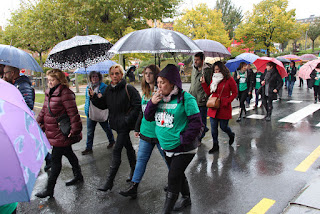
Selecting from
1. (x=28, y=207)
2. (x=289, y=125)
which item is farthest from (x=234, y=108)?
(x=28, y=207)

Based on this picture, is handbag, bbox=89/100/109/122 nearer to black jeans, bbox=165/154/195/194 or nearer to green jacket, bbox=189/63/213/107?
green jacket, bbox=189/63/213/107

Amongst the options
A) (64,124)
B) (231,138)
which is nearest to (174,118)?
(64,124)

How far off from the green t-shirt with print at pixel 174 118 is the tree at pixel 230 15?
54453 millimetres

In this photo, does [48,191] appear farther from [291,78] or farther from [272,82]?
[291,78]

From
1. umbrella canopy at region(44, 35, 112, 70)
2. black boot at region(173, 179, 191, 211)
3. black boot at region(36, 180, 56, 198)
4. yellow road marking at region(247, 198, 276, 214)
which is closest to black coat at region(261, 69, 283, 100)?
yellow road marking at region(247, 198, 276, 214)

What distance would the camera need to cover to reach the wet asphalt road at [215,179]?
364cm

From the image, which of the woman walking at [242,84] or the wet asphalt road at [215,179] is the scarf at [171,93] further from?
the woman walking at [242,84]

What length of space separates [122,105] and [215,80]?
2386 millimetres

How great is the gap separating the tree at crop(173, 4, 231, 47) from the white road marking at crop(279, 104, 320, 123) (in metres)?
21.3

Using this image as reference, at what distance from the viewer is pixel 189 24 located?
32719 millimetres

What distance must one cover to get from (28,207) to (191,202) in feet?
7.49

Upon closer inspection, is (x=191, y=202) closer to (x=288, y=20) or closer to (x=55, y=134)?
(x=55, y=134)

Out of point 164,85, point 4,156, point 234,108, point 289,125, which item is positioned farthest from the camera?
point 234,108

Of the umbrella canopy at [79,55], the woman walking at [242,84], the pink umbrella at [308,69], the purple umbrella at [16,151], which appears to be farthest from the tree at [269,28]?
the purple umbrella at [16,151]
